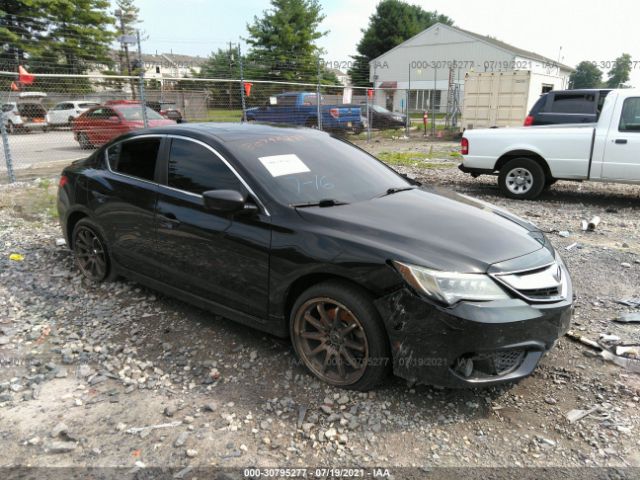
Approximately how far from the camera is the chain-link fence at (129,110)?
13.4 metres

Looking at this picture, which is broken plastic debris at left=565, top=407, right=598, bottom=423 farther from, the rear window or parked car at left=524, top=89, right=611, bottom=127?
the rear window

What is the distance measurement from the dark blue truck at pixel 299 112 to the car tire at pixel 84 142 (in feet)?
16.9

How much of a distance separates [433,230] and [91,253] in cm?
336

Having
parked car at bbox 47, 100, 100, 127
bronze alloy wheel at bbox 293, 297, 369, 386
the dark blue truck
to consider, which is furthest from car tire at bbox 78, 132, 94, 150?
bronze alloy wheel at bbox 293, 297, 369, 386

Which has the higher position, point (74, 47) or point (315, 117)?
point (74, 47)

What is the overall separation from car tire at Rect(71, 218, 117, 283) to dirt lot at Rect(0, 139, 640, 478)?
0.26m

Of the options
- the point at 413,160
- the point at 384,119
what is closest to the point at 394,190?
the point at 413,160

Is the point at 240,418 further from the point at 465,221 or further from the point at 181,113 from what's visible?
the point at 181,113

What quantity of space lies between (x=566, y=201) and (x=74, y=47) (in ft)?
104

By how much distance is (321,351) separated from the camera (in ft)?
10.1

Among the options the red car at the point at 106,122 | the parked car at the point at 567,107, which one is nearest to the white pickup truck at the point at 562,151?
the parked car at the point at 567,107

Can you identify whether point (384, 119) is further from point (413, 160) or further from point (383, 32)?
point (383, 32)

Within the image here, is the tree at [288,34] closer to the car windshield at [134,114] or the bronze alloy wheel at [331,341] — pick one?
the car windshield at [134,114]

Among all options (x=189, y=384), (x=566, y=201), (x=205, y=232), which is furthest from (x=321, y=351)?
(x=566, y=201)
